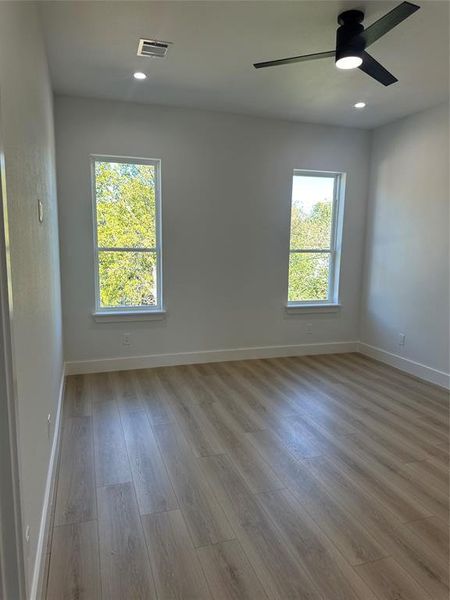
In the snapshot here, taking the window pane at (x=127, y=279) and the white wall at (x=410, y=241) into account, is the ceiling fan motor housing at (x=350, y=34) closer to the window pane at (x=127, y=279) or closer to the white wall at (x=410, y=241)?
the white wall at (x=410, y=241)

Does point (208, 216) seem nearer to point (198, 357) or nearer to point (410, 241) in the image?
point (198, 357)

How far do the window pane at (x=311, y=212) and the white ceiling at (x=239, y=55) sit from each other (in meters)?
0.88

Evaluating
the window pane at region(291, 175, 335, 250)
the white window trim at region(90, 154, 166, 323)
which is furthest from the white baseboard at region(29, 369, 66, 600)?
the window pane at region(291, 175, 335, 250)

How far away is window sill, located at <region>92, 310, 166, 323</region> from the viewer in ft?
13.5

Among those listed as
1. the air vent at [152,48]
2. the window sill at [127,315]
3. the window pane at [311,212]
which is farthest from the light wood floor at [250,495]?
the air vent at [152,48]

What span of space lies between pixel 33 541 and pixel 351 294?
4520 mm

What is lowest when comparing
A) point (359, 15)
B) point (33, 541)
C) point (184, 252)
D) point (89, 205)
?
point (33, 541)

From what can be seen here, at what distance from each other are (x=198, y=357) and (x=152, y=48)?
3086 mm

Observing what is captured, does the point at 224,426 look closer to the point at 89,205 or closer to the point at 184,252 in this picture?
the point at 184,252

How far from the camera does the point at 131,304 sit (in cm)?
430

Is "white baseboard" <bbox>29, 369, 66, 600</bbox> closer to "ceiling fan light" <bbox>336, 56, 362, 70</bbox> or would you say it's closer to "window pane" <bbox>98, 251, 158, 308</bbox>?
"window pane" <bbox>98, 251, 158, 308</bbox>

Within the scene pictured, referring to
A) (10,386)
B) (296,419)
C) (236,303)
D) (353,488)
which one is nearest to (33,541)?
(10,386)

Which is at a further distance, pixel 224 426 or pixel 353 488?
pixel 224 426

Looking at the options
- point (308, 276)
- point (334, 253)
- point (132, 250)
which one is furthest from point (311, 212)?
point (132, 250)
